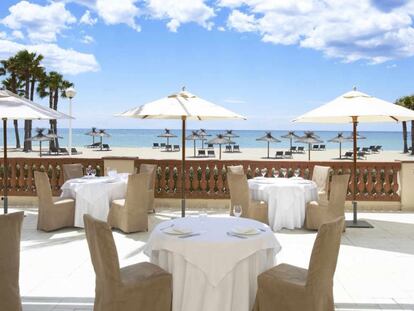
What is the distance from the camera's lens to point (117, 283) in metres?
3.54

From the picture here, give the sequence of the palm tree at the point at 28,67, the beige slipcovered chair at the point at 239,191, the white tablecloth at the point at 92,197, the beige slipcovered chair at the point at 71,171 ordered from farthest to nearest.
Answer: the palm tree at the point at 28,67 → the beige slipcovered chair at the point at 71,171 → the white tablecloth at the point at 92,197 → the beige slipcovered chair at the point at 239,191

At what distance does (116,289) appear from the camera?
11.6 ft

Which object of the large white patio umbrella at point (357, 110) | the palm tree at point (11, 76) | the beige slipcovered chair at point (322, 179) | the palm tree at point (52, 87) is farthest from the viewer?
the palm tree at point (52, 87)

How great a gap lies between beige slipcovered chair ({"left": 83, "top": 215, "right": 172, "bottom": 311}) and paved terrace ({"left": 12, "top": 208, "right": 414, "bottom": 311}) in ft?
Answer: 2.79

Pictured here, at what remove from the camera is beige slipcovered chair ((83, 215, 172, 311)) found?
3.51m

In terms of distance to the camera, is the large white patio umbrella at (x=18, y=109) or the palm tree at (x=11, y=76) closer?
the large white patio umbrella at (x=18, y=109)

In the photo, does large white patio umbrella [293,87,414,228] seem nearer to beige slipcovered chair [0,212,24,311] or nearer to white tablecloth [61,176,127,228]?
white tablecloth [61,176,127,228]

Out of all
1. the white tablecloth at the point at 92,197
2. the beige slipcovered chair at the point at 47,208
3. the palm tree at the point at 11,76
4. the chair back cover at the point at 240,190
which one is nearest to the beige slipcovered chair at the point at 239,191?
the chair back cover at the point at 240,190

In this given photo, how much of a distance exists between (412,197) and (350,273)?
16.4 feet

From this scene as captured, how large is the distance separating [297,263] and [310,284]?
97.2 inches

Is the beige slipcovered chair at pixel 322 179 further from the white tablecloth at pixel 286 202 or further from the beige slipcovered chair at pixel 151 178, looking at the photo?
the beige slipcovered chair at pixel 151 178

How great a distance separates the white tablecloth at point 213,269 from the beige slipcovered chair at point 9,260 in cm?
114

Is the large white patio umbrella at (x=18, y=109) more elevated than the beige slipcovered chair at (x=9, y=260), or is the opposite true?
the large white patio umbrella at (x=18, y=109)

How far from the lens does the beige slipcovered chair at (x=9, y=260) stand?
Answer: 3.45m
